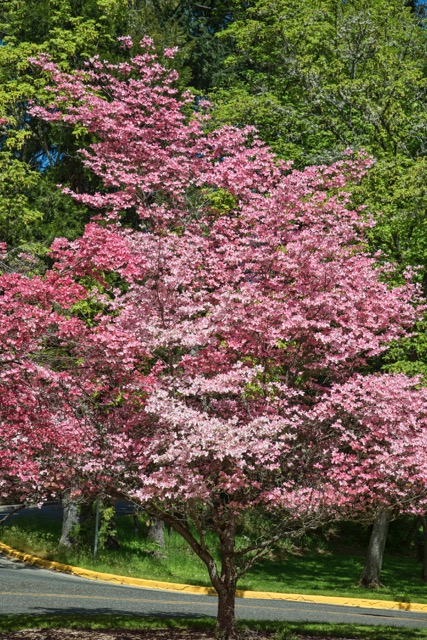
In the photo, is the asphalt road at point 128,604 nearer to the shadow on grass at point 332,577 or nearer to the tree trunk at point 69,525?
the shadow on grass at point 332,577

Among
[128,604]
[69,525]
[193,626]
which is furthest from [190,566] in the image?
[193,626]

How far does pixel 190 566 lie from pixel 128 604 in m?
6.58

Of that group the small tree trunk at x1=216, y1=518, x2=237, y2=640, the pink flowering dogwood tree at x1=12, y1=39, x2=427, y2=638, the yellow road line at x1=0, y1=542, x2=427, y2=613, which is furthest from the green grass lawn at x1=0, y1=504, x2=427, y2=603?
the pink flowering dogwood tree at x1=12, y1=39, x2=427, y2=638

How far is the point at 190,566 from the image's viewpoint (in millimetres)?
21312

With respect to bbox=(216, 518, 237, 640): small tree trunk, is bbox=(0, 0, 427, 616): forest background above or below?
above

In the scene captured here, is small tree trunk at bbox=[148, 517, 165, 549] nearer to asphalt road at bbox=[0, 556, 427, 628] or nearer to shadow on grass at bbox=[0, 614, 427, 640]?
asphalt road at bbox=[0, 556, 427, 628]

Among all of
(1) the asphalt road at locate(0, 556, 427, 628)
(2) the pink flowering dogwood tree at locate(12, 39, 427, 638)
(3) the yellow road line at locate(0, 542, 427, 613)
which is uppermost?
(2) the pink flowering dogwood tree at locate(12, 39, 427, 638)

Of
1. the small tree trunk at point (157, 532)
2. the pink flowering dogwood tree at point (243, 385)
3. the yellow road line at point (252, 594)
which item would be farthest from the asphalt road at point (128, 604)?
the small tree trunk at point (157, 532)

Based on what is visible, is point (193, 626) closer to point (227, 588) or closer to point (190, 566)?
point (227, 588)

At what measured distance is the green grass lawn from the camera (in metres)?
19.6

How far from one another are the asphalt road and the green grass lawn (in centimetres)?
158

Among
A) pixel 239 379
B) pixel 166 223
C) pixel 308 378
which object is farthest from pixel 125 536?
pixel 239 379

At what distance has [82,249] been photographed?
9594 mm

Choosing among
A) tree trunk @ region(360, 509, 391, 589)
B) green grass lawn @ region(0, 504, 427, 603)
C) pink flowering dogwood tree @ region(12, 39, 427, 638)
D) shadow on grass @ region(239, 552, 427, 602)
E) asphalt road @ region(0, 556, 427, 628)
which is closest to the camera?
pink flowering dogwood tree @ region(12, 39, 427, 638)
